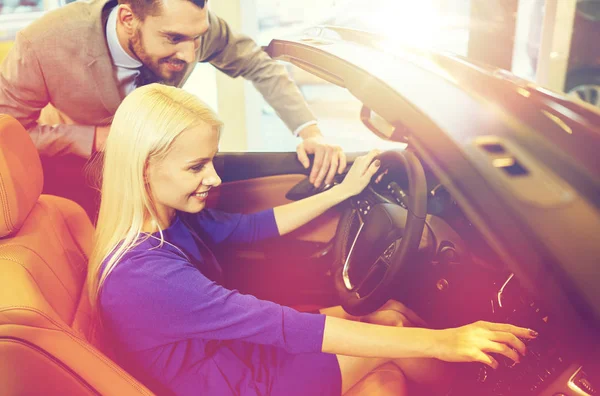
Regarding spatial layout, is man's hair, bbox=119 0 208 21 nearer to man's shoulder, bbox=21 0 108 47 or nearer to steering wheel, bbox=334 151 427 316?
man's shoulder, bbox=21 0 108 47

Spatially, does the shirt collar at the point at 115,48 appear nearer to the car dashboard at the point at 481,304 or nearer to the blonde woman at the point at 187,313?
the blonde woman at the point at 187,313

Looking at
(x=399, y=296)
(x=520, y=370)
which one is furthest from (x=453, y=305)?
(x=520, y=370)

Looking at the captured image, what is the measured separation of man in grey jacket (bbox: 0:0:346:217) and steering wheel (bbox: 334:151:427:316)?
0.78 ft

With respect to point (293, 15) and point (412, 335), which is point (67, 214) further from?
point (293, 15)

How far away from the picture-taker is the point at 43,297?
0.87 m

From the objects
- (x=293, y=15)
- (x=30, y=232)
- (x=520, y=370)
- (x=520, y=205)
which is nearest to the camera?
(x=520, y=205)

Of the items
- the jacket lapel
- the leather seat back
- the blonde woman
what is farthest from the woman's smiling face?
the jacket lapel

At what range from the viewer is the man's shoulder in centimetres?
158

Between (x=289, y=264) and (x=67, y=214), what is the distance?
2.39ft

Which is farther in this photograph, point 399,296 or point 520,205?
point 399,296

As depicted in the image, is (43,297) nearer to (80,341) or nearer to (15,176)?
(80,341)

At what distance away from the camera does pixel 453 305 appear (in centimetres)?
120

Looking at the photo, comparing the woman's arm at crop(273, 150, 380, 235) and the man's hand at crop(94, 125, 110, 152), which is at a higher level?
the man's hand at crop(94, 125, 110, 152)

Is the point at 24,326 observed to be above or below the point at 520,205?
below
